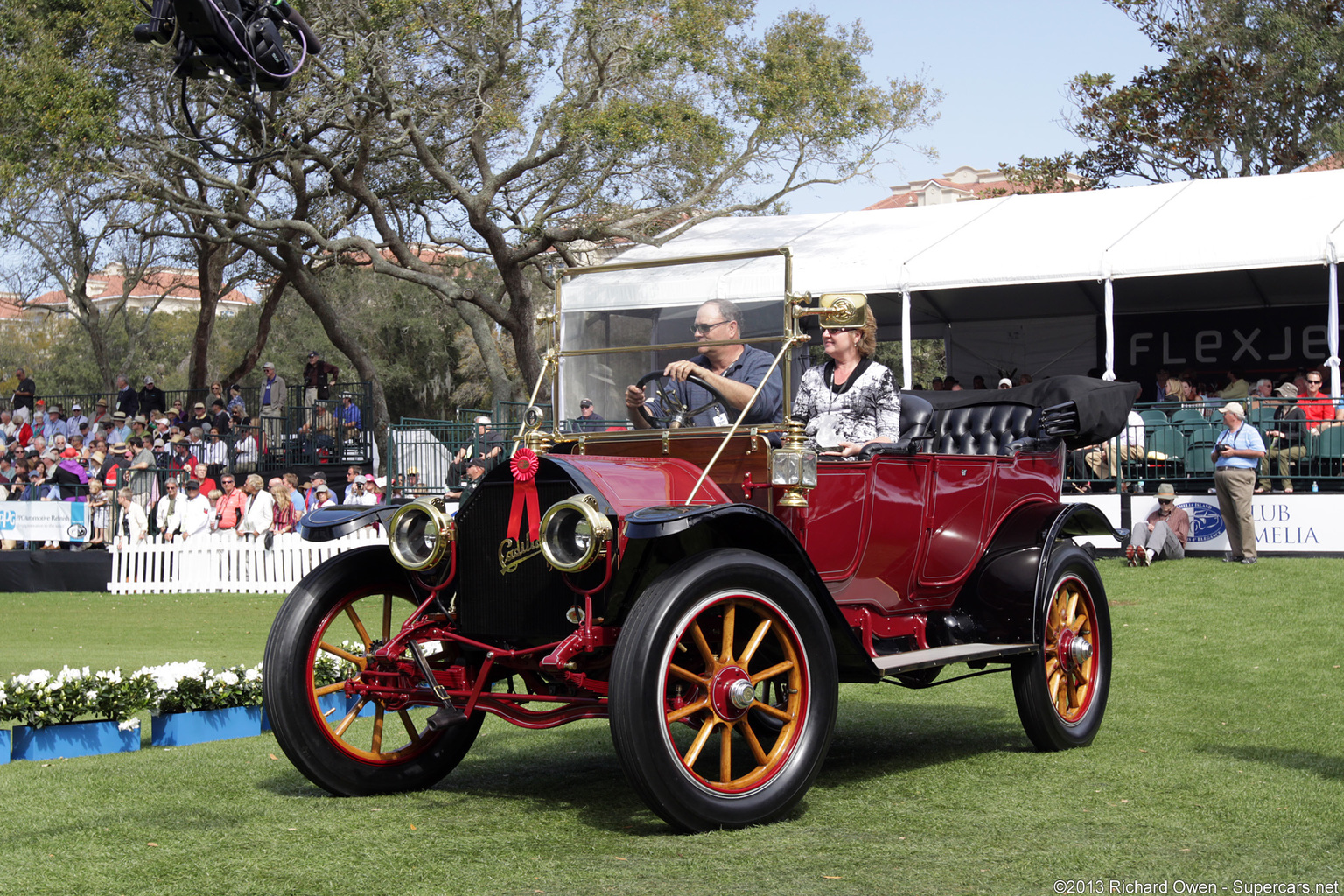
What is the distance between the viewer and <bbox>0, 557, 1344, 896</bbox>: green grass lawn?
3858 mm

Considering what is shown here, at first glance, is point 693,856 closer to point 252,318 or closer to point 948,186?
point 252,318

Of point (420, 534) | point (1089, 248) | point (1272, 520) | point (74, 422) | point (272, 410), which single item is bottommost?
point (1272, 520)

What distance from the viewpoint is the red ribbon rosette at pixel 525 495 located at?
4.80 m

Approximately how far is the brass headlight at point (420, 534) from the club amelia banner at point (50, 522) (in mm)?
15723

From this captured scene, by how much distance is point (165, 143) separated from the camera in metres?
23.5

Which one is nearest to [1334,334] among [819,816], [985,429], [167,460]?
[985,429]

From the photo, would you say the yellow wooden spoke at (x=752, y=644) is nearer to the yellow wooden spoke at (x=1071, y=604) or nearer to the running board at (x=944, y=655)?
the running board at (x=944, y=655)

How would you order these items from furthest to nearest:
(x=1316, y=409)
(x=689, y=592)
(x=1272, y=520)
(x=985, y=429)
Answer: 1. (x=1316, y=409)
2. (x=1272, y=520)
3. (x=985, y=429)
4. (x=689, y=592)

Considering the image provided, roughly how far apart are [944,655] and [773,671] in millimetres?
1102

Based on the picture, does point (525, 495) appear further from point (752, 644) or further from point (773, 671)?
point (773, 671)

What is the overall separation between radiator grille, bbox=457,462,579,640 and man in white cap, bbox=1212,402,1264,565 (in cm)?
1137

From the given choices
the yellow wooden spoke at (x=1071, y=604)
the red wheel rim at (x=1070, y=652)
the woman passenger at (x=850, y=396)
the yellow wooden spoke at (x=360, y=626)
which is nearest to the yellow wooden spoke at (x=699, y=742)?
the yellow wooden spoke at (x=360, y=626)

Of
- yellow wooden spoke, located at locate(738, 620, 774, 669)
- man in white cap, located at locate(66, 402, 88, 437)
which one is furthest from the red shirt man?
man in white cap, located at locate(66, 402, 88, 437)

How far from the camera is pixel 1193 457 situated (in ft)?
50.4
